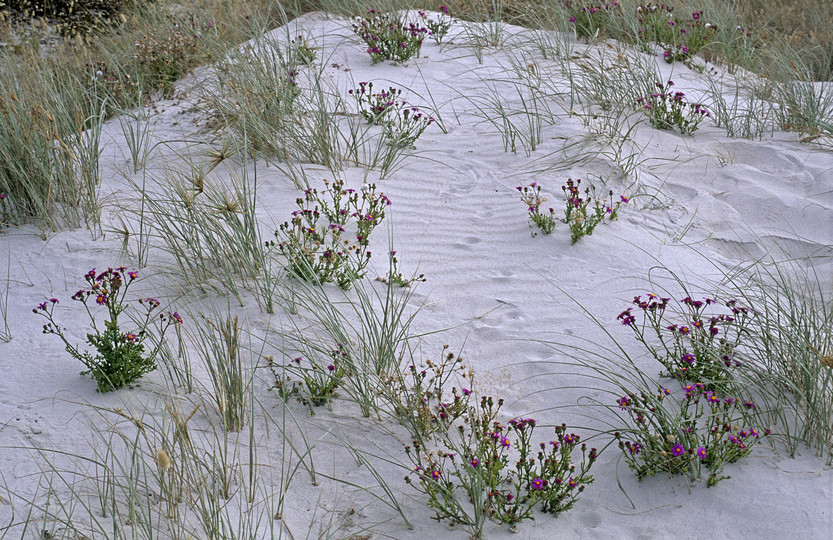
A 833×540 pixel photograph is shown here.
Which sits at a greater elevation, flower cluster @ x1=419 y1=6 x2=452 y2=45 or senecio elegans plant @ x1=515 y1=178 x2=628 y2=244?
flower cluster @ x1=419 y1=6 x2=452 y2=45

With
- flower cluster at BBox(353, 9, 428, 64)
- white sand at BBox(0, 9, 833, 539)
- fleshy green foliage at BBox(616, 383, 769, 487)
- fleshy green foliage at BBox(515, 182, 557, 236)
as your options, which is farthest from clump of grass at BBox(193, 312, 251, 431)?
flower cluster at BBox(353, 9, 428, 64)

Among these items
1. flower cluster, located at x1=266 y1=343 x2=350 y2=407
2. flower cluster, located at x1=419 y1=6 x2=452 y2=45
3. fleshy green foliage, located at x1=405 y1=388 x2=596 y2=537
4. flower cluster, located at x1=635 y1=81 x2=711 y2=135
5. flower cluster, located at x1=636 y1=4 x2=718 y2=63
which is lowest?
fleshy green foliage, located at x1=405 y1=388 x2=596 y2=537

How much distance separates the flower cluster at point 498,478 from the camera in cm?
257

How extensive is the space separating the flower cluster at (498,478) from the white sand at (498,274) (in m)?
0.08

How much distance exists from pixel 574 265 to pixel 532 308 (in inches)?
19.9

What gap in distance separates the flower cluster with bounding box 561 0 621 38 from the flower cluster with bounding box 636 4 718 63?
1.09 ft

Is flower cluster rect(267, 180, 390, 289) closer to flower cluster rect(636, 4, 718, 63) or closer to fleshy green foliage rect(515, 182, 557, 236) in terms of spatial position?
fleshy green foliage rect(515, 182, 557, 236)

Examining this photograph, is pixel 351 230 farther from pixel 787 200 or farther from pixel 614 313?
pixel 787 200

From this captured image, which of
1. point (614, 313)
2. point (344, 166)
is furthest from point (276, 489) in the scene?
point (344, 166)

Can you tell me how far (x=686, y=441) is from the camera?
2.69 metres

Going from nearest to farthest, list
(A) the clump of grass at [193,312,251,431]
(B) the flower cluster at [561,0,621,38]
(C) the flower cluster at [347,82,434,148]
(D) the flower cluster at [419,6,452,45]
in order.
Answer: (A) the clump of grass at [193,312,251,431]
(C) the flower cluster at [347,82,434,148]
(B) the flower cluster at [561,0,621,38]
(D) the flower cluster at [419,6,452,45]

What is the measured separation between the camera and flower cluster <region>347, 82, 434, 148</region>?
5.43 m

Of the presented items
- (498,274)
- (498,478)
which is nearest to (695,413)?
(498,478)

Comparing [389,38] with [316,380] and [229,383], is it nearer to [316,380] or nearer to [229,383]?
[316,380]
